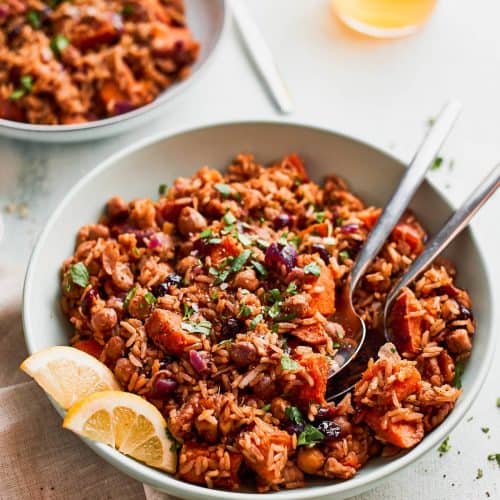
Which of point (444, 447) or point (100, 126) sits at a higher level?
point (444, 447)

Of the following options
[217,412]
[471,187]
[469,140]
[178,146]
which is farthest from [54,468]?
[469,140]

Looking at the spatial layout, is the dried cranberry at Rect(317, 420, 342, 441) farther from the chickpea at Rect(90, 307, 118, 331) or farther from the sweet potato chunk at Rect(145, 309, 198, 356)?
the chickpea at Rect(90, 307, 118, 331)

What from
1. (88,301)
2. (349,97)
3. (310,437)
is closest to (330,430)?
(310,437)

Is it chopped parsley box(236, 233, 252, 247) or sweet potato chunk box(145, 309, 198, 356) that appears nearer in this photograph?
sweet potato chunk box(145, 309, 198, 356)

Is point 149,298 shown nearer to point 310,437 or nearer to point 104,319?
point 104,319

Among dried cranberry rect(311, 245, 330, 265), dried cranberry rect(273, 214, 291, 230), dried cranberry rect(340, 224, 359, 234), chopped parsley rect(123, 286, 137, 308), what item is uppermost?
dried cranberry rect(340, 224, 359, 234)

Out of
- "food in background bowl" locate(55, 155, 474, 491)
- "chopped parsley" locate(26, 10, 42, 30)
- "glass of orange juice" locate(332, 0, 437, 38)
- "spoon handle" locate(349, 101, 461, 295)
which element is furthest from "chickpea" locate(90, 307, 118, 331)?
"glass of orange juice" locate(332, 0, 437, 38)
